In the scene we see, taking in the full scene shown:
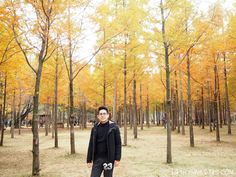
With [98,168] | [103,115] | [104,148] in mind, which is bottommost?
[98,168]

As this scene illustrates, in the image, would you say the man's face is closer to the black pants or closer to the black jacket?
the black jacket

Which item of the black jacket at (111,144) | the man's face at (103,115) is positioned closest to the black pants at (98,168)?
the black jacket at (111,144)

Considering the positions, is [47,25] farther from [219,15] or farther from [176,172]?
[219,15]

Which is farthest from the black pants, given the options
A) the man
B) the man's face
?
the man's face

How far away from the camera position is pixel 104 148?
4.38 m

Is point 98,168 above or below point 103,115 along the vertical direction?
below

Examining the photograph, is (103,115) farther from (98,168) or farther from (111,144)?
(98,168)

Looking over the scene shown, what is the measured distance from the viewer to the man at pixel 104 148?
4324 mm

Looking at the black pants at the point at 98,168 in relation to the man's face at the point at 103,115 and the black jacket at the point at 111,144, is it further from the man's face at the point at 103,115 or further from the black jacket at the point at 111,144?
the man's face at the point at 103,115

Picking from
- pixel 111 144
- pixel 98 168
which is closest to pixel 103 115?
pixel 111 144

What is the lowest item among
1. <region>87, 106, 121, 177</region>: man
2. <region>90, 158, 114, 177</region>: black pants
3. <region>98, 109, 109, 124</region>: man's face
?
<region>90, 158, 114, 177</region>: black pants

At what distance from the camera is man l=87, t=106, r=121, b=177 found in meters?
4.32

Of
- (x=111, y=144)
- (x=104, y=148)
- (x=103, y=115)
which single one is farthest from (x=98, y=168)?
(x=103, y=115)

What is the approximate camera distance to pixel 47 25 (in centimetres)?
745
